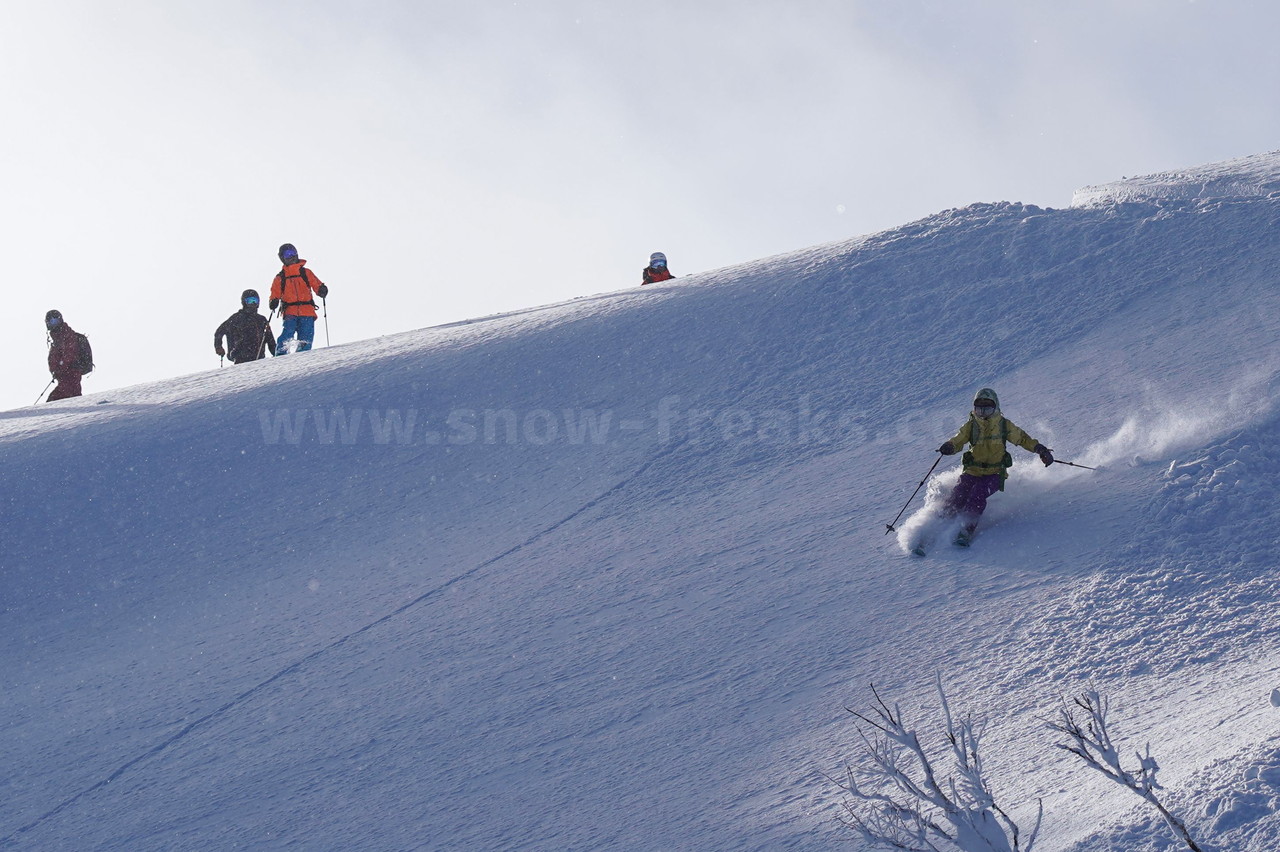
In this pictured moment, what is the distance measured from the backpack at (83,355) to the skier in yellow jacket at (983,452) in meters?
12.8

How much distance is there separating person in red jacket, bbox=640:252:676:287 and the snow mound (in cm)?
627

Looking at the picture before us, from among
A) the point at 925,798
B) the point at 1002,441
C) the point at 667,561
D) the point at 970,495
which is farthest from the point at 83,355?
the point at 925,798

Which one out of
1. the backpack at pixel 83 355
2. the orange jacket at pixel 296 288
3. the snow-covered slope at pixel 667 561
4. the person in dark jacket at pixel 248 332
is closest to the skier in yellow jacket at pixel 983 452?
the snow-covered slope at pixel 667 561

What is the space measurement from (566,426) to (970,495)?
4.78m

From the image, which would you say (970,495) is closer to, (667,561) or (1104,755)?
(667,561)

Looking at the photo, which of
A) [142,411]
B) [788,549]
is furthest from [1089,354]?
[142,411]

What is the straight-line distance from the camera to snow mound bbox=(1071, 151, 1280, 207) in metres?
14.8

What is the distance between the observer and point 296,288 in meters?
15.5

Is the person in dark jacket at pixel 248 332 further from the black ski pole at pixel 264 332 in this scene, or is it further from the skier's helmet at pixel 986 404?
the skier's helmet at pixel 986 404

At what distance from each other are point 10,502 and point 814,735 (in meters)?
8.51

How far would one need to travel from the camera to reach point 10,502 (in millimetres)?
10477

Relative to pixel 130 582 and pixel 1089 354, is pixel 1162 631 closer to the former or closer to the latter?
pixel 1089 354

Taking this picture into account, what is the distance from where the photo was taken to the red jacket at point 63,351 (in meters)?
15.5

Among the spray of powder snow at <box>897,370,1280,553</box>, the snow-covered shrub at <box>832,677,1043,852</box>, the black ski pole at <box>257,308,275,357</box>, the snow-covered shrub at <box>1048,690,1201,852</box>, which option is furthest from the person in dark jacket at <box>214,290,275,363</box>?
the snow-covered shrub at <box>1048,690,1201,852</box>
